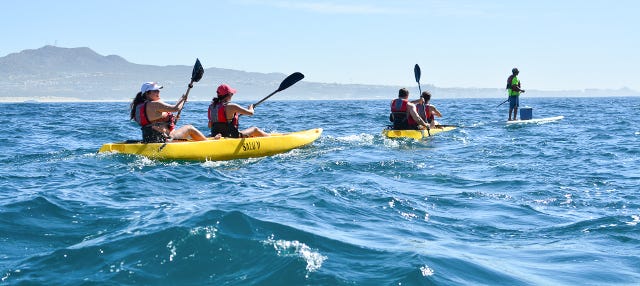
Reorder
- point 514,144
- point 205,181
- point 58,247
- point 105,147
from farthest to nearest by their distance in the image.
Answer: point 514,144 < point 105,147 < point 205,181 < point 58,247

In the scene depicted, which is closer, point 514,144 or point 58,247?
point 58,247

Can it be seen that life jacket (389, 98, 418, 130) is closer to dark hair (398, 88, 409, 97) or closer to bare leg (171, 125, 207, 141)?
dark hair (398, 88, 409, 97)

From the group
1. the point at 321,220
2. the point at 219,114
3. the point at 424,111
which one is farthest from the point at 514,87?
the point at 321,220

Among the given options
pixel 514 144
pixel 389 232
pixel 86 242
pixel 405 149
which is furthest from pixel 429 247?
pixel 514 144

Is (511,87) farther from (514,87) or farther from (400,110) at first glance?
(400,110)

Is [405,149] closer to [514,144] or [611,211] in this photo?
[514,144]

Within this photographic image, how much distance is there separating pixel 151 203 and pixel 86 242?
1.75 metres

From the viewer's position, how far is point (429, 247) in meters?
5.54

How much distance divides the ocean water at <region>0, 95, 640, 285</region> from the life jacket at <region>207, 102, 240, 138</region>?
3.02 feet

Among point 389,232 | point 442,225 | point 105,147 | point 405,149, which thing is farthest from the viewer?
point 405,149

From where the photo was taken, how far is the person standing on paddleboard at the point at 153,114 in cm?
1077

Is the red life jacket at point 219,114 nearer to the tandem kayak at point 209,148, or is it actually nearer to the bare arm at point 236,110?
the bare arm at point 236,110

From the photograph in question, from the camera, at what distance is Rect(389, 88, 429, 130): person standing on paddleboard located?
15229mm

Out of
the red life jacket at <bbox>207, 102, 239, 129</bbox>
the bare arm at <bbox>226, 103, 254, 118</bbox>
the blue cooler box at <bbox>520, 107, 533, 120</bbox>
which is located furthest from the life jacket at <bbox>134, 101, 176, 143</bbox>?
the blue cooler box at <bbox>520, 107, 533, 120</bbox>
